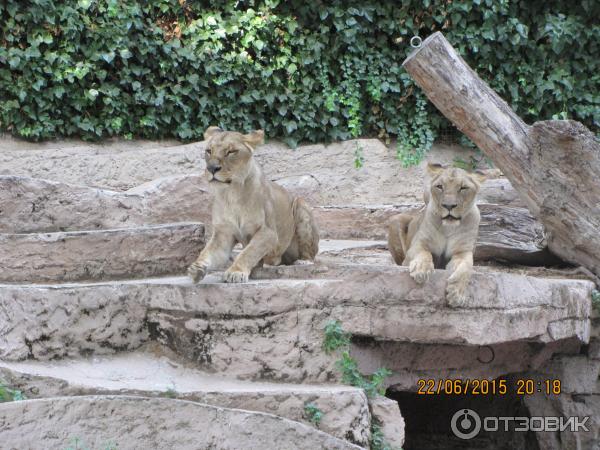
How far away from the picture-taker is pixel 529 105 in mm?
11914

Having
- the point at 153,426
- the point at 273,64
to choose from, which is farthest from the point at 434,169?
the point at 273,64

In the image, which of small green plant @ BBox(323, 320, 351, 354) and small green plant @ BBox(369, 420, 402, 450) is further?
small green plant @ BBox(323, 320, 351, 354)

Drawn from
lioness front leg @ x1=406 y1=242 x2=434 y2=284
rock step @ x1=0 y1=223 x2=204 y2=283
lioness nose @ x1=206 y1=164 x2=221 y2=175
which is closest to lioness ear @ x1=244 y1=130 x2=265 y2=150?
lioness nose @ x1=206 y1=164 x2=221 y2=175

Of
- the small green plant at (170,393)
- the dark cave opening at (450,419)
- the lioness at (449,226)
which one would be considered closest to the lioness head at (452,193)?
the lioness at (449,226)

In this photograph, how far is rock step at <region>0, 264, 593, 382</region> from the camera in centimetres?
569

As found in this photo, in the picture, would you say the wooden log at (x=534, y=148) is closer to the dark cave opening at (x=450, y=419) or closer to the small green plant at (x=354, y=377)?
the dark cave opening at (x=450, y=419)

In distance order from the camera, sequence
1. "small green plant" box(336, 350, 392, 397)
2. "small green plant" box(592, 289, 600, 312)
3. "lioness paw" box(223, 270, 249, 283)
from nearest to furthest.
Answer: "small green plant" box(336, 350, 392, 397) → "lioness paw" box(223, 270, 249, 283) → "small green plant" box(592, 289, 600, 312)

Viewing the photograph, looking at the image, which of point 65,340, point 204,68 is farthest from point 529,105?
point 65,340

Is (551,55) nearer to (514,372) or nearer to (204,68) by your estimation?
(204,68)

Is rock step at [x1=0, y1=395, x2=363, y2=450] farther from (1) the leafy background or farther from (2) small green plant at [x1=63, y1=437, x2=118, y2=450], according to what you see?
(1) the leafy background

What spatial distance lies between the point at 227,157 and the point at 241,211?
17.7 inches

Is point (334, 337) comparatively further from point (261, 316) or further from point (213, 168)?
point (213, 168)

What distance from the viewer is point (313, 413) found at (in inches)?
208

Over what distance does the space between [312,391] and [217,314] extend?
869 millimetres
